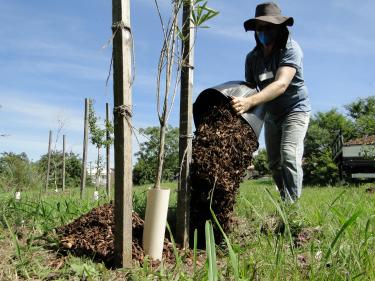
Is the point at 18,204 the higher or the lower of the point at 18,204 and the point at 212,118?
the lower

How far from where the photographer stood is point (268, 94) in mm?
3158

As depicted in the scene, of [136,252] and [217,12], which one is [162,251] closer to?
[136,252]

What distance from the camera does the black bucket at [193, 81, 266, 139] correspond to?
118 inches

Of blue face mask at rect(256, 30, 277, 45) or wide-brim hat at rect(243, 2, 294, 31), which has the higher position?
wide-brim hat at rect(243, 2, 294, 31)

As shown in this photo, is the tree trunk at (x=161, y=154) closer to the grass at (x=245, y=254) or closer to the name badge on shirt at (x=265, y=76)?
the grass at (x=245, y=254)

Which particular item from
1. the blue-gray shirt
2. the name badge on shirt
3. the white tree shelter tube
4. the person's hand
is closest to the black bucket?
the person's hand

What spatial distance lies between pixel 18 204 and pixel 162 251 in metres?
1.40

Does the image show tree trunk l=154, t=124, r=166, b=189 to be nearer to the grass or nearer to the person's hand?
the grass

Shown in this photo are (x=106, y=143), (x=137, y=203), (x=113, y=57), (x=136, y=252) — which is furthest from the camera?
(x=106, y=143)

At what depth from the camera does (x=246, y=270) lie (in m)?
2.05

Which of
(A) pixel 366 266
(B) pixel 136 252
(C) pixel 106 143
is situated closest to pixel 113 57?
(B) pixel 136 252

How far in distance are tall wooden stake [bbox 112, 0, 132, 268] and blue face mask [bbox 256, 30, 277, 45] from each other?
5.85 feet

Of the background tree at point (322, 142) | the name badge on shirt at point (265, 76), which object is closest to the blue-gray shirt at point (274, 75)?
the name badge on shirt at point (265, 76)

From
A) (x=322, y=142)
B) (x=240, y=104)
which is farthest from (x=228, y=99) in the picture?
(x=322, y=142)
